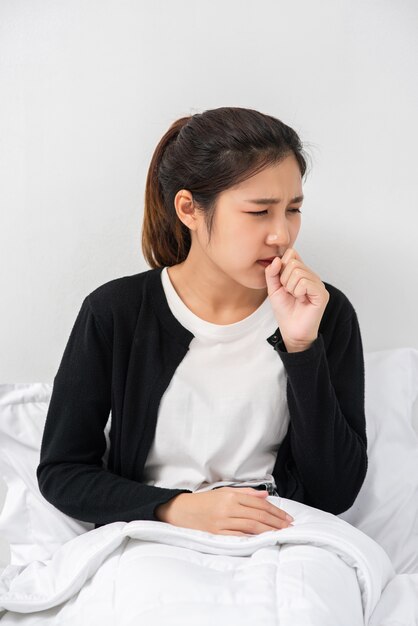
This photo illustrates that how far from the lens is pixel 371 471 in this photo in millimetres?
1653

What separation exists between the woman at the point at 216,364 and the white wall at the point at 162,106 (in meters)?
0.26

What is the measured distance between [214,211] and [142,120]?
1.47 ft

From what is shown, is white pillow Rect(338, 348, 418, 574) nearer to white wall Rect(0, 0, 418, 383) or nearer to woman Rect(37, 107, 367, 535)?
A: woman Rect(37, 107, 367, 535)

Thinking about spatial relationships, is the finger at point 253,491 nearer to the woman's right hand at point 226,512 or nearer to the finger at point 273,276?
the woman's right hand at point 226,512

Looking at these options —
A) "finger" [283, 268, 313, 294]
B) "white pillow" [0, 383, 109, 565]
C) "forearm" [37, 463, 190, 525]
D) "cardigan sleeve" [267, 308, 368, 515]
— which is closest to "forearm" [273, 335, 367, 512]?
"cardigan sleeve" [267, 308, 368, 515]

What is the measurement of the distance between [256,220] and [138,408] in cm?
38

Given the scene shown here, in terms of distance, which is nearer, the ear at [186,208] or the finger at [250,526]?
the finger at [250,526]

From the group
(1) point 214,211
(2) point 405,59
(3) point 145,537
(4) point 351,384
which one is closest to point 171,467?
(3) point 145,537

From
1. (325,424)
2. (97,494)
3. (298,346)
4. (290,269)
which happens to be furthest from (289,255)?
(97,494)

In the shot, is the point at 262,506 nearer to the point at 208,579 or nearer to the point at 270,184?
the point at 208,579

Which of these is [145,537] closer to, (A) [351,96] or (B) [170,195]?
(B) [170,195]

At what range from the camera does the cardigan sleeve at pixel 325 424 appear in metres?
1.43

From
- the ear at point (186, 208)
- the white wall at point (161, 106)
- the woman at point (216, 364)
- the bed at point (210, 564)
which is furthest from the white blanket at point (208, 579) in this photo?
the white wall at point (161, 106)

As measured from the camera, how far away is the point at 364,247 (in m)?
1.83
